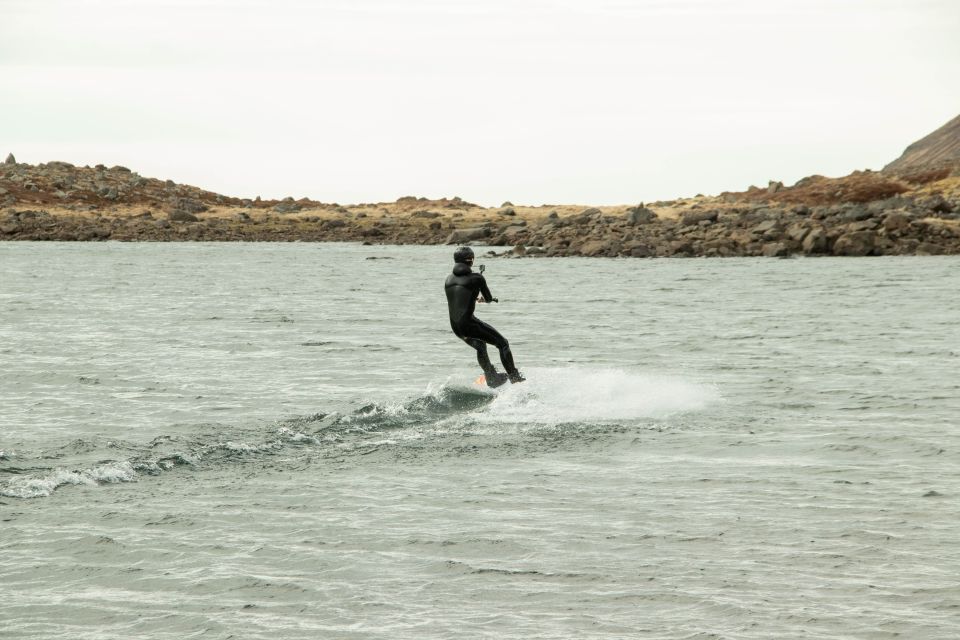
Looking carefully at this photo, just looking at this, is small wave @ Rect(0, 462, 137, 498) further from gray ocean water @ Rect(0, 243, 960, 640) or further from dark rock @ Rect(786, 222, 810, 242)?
dark rock @ Rect(786, 222, 810, 242)

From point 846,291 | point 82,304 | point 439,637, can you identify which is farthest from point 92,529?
point 846,291

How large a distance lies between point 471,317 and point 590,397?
2122 millimetres

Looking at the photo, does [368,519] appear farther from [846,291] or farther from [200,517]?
[846,291]

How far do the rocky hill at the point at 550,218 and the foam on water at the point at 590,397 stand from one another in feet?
163

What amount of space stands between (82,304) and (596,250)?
38981mm

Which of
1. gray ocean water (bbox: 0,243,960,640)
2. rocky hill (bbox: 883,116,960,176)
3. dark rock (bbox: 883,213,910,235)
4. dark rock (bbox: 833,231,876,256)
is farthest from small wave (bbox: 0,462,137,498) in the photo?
rocky hill (bbox: 883,116,960,176)

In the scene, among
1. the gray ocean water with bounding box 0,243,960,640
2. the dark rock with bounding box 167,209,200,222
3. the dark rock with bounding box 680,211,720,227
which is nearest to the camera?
the gray ocean water with bounding box 0,243,960,640

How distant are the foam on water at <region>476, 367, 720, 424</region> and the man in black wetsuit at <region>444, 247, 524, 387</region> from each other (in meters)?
0.29

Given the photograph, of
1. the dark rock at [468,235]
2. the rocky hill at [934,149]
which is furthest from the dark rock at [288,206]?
the rocky hill at [934,149]

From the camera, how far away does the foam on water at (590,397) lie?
18.0 meters

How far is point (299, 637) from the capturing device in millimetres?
8891

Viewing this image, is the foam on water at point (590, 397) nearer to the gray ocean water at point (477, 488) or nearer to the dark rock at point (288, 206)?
the gray ocean water at point (477, 488)

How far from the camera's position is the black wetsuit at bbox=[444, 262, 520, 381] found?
63.7ft

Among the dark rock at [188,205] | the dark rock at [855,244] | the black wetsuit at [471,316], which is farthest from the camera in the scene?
the dark rock at [188,205]
